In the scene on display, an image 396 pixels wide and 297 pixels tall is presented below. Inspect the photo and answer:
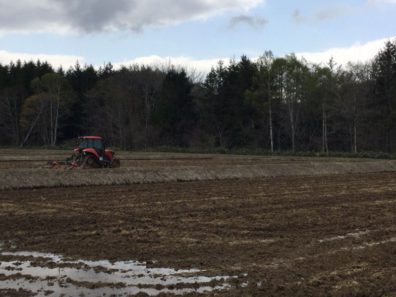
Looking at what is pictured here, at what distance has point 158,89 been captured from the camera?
8481cm

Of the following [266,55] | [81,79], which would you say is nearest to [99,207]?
[266,55]

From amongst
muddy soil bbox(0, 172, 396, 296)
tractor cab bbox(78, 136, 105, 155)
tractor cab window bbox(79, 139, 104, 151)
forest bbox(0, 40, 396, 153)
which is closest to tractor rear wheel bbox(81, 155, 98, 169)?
tractor cab bbox(78, 136, 105, 155)

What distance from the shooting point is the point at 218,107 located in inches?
3000

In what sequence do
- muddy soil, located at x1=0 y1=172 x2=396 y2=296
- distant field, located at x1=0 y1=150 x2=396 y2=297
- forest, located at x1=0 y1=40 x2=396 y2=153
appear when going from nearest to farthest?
distant field, located at x1=0 y1=150 x2=396 y2=297, muddy soil, located at x1=0 y1=172 x2=396 y2=296, forest, located at x1=0 y1=40 x2=396 y2=153

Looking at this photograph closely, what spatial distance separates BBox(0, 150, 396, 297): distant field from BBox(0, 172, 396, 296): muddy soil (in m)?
0.03

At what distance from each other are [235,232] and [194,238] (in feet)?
4.18

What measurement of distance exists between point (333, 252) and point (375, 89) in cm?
5452

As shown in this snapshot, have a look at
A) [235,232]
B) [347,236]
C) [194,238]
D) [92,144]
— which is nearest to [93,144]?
[92,144]

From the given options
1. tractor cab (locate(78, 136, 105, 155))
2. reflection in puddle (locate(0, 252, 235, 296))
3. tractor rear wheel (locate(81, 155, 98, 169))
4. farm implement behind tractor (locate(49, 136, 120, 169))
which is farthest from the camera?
tractor cab (locate(78, 136, 105, 155))

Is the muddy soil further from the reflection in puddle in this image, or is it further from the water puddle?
the reflection in puddle

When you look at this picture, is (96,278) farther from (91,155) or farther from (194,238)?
(91,155)

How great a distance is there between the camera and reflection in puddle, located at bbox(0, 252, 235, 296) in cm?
821

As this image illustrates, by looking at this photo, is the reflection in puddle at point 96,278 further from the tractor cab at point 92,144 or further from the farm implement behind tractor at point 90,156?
the tractor cab at point 92,144

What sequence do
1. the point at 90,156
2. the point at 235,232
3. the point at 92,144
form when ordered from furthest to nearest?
the point at 92,144 → the point at 90,156 → the point at 235,232
